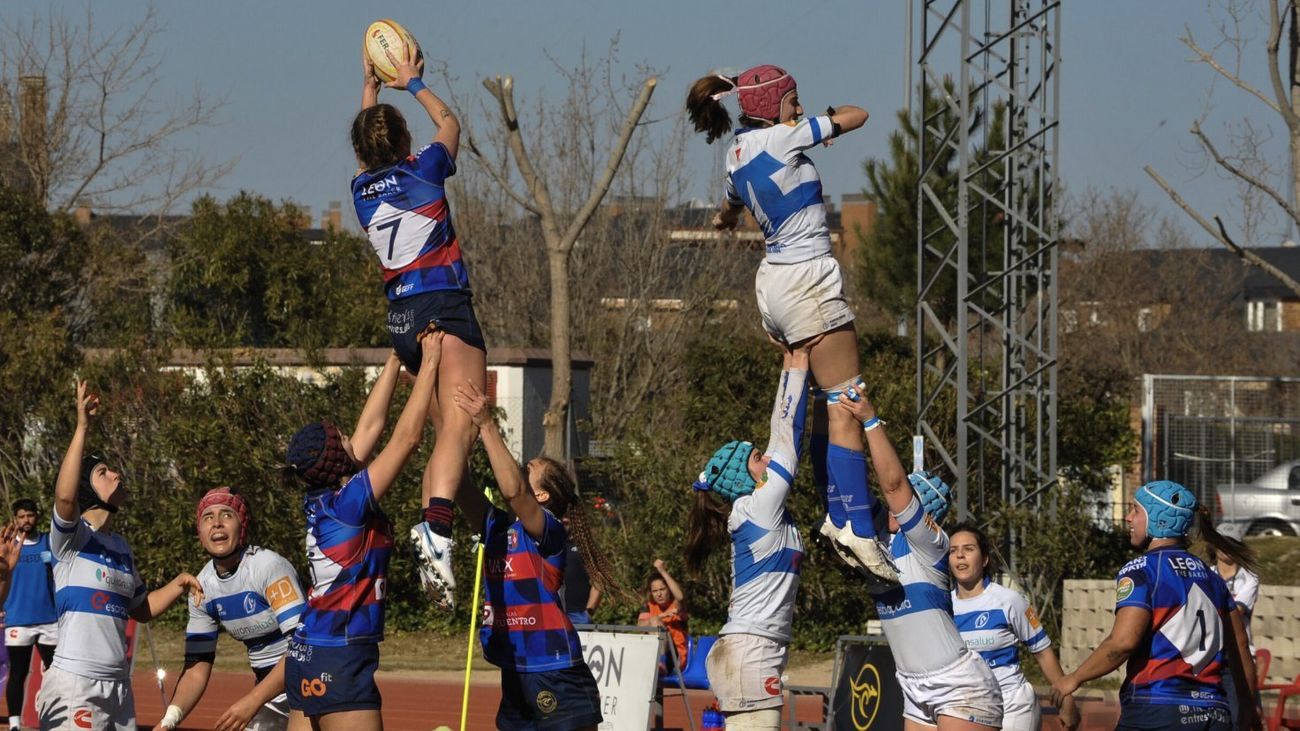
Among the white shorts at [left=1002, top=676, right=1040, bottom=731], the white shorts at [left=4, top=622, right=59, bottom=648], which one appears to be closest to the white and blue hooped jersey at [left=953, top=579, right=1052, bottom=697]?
the white shorts at [left=1002, top=676, right=1040, bottom=731]

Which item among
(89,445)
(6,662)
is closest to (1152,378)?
(89,445)

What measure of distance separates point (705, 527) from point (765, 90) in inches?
86.5

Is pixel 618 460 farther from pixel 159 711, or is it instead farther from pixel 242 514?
pixel 242 514

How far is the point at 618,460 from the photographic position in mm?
18453

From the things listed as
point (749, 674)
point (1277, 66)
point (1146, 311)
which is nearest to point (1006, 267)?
point (1277, 66)

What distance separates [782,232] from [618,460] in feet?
36.9

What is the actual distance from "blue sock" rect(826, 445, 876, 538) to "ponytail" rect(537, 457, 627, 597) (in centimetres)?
109

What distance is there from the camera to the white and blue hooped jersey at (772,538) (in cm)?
739

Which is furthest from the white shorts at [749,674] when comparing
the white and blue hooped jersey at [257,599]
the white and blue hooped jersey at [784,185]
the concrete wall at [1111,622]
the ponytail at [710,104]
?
the concrete wall at [1111,622]

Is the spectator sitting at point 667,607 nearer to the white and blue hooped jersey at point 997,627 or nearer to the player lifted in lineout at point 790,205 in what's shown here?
the white and blue hooped jersey at point 997,627

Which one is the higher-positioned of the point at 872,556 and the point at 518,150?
the point at 518,150

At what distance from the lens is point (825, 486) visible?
701 centimetres

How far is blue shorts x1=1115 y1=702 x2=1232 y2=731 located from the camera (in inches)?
253

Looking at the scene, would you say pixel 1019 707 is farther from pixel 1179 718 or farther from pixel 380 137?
pixel 380 137
